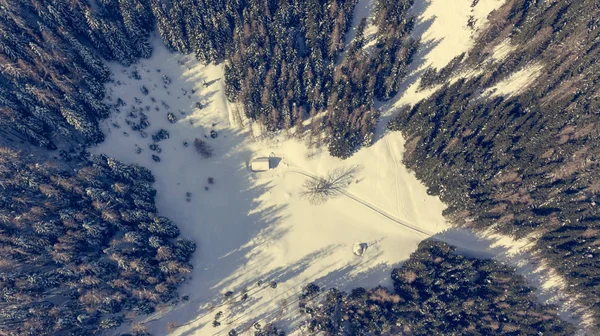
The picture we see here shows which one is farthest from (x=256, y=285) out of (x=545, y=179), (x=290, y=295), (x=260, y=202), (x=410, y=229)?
(x=545, y=179)

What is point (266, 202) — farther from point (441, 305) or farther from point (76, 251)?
point (441, 305)

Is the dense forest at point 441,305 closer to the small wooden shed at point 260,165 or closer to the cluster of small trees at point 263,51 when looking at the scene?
the small wooden shed at point 260,165

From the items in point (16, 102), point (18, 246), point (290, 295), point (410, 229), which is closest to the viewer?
point (18, 246)

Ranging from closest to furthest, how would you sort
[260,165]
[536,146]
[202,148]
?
[536,146] < [260,165] < [202,148]

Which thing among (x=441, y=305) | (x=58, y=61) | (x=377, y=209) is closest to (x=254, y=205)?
(x=377, y=209)

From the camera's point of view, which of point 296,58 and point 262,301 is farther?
point 296,58

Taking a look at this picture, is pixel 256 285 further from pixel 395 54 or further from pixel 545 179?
pixel 545 179

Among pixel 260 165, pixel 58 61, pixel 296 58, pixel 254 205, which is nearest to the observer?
pixel 58 61
